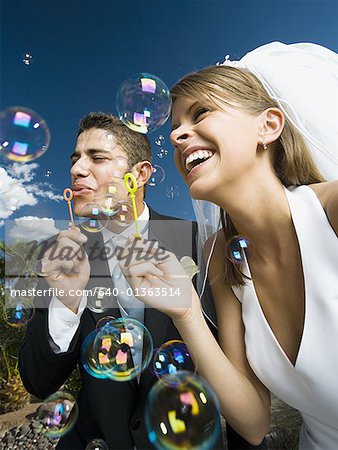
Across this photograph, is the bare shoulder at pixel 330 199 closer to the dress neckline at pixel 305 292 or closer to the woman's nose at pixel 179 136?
the dress neckline at pixel 305 292

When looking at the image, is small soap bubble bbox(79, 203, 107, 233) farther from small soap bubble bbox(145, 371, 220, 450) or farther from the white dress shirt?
small soap bubble bbox(145, 371, 220, 450)

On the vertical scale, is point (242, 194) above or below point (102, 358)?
above

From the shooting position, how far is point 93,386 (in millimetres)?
2297

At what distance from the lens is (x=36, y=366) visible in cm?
225

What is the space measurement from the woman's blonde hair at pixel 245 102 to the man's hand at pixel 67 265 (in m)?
0.70

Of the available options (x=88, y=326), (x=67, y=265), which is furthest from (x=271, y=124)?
(x=88, y=326)

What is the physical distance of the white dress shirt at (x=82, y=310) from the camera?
2.18 metres

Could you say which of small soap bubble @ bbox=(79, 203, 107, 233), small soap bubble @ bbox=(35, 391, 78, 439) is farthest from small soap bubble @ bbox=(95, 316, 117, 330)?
small soap bubble @ bbox=(79, 203, 107, 233)

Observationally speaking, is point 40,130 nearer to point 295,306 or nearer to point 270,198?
point 270,198

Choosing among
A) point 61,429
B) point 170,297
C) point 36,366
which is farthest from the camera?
point 61,429

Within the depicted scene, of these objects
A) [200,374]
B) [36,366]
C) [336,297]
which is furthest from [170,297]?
[36,366]

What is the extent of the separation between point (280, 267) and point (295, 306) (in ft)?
0.62

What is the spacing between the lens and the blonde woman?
6.24 feet

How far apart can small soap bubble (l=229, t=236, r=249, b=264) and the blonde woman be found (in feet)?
0.08
